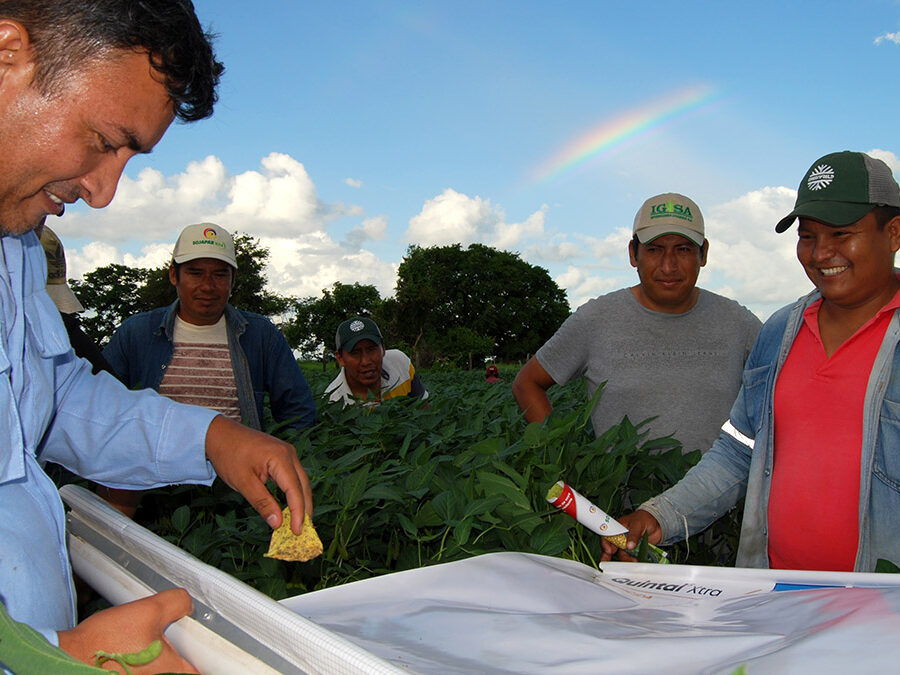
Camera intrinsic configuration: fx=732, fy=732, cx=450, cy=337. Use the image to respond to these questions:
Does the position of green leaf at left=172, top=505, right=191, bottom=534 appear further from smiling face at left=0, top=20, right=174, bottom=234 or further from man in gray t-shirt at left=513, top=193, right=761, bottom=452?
man in gray t-shirt at left=513, top=193, right=761, bottom=452

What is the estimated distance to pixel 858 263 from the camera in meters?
2.22

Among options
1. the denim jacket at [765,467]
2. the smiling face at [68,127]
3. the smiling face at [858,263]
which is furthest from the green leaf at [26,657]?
the smiling face at [858,263]

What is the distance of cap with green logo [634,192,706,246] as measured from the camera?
3.38 m

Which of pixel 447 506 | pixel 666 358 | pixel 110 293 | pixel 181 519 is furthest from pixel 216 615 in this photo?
pixel 110 293

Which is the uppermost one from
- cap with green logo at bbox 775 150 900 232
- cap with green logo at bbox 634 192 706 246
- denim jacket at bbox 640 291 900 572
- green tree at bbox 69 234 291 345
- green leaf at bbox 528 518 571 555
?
green tree at bbox 69 234 291 345

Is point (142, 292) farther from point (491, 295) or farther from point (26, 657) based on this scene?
point (26, 657)

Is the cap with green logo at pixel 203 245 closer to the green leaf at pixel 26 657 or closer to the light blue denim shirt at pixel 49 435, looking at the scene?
the light blue denim shirt at pixel 49 435

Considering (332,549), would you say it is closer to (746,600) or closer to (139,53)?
(746,600)

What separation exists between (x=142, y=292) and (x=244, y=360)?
43064 mm

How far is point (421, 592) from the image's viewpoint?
1.14 metres

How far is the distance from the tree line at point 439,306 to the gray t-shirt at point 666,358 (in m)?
40.8

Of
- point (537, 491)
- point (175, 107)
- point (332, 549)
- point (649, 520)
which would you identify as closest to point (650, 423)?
point (649, 520)

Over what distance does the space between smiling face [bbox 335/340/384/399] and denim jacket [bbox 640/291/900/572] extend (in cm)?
308

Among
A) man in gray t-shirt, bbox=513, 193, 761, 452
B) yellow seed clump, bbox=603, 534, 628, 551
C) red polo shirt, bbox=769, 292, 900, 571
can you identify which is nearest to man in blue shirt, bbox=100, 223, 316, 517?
man in gray t-shirt, bbox=513, 193, 761, 452
